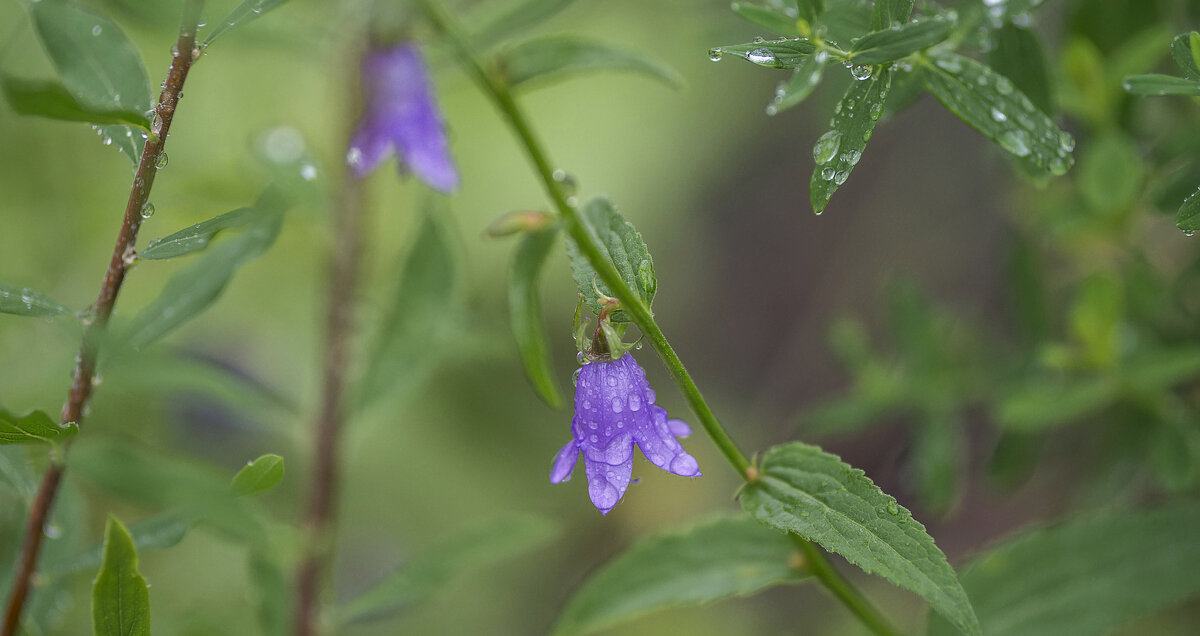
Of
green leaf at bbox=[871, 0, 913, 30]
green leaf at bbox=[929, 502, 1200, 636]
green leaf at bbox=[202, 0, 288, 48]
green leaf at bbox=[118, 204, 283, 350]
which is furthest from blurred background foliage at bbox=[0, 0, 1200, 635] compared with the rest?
green leaf at bbox=[202, 0, 288, 48]

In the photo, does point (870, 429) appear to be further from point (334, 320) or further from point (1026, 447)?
point (334, 320)

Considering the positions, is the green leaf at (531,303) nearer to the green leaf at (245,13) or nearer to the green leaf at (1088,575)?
the green leaf at (245,13)

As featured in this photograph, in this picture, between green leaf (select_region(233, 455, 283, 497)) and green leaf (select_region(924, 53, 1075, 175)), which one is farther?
green leaf (select_region(924, 53, 1075, 175))

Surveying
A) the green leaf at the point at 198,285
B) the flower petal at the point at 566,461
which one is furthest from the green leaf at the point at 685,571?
the green leaf at the point at 198,285

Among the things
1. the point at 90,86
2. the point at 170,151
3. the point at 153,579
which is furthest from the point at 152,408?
the point at 90,86

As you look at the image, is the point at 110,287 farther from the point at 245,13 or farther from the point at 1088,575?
the point at 1088,575

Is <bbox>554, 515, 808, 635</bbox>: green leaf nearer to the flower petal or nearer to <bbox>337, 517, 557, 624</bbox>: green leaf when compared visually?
<bbox>337, 517, 557, 624</bbox>: green leaf
